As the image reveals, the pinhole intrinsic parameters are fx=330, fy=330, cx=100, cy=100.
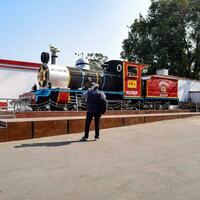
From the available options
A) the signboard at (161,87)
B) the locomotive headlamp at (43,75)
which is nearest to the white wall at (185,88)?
the signboard at (161,87)

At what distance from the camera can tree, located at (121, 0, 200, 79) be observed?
A: 135 ft

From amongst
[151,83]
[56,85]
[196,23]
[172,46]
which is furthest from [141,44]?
[56,85]

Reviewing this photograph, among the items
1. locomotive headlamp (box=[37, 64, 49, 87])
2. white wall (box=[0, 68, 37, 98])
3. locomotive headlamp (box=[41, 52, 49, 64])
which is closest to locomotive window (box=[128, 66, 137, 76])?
locomotive headlamp (box=[41, 52, 49, 64])

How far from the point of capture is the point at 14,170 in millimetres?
5945

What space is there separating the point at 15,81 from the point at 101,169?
17036mm

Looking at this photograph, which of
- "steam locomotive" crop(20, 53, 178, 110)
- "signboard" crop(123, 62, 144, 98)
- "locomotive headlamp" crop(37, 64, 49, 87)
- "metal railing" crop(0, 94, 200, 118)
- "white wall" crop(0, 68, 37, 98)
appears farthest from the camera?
"white wall" crop(0, 68, 37, 98)

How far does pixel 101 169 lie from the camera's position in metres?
6.06

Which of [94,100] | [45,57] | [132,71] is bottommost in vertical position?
[94,100]

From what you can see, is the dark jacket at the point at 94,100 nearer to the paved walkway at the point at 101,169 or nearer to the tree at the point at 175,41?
the paved walkway at the point at 101,169

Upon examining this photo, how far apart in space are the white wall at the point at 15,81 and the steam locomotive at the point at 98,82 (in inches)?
171

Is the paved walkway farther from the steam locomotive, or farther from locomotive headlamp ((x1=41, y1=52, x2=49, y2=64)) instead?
locomotive headlamp ((x1=41, y1=52, x2=49, y2=64))

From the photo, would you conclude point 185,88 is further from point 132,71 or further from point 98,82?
point 98,82

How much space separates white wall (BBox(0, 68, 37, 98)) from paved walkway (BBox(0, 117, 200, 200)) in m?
12.9

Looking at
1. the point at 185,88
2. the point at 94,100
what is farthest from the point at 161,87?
the point at 94,100
